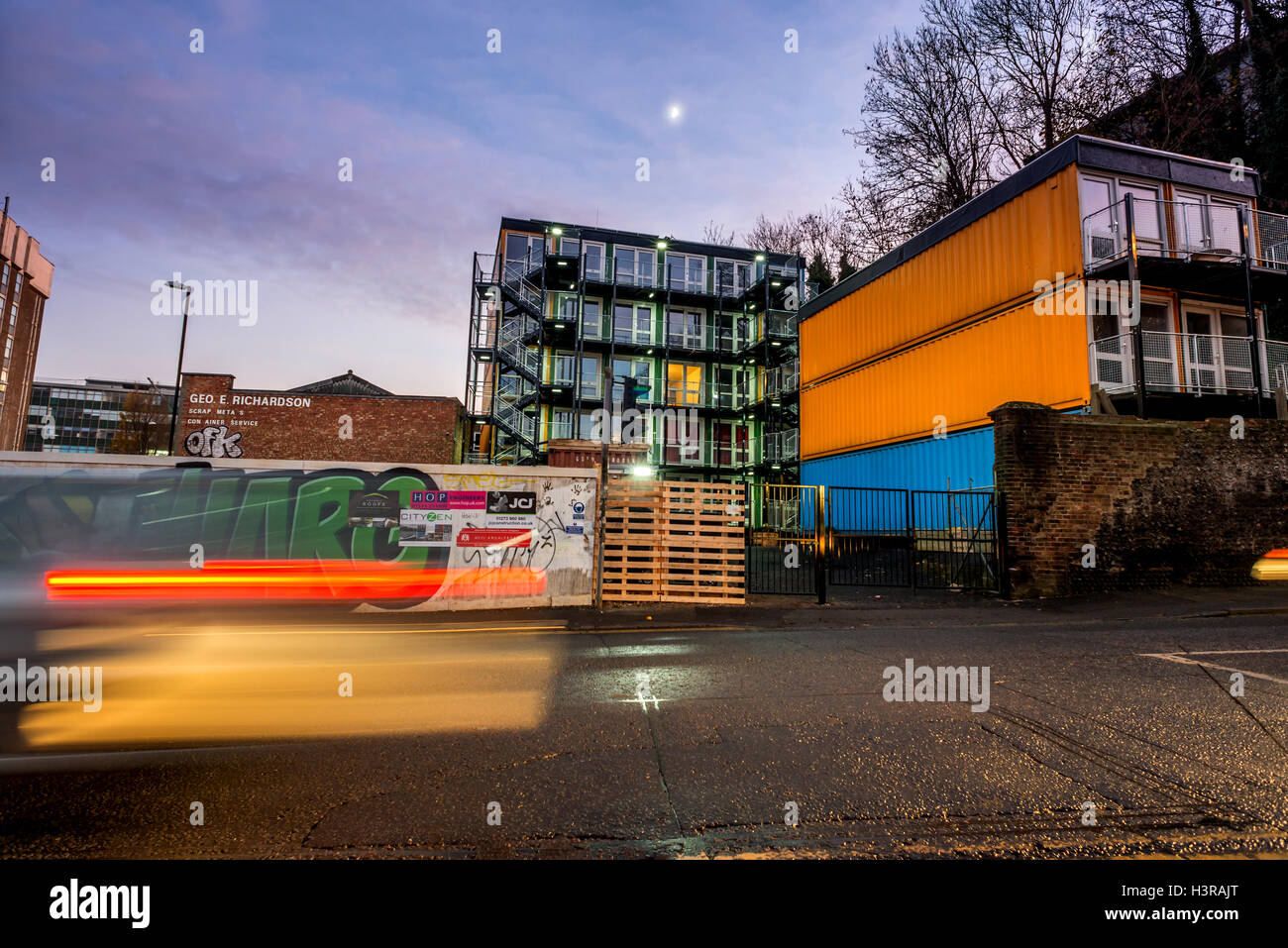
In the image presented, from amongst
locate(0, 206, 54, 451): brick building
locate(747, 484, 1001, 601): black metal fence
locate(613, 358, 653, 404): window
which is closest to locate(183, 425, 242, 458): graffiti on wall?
locate(613, 358, 653, 404): window

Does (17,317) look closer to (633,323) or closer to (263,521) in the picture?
(633,323)

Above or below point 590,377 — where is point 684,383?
above

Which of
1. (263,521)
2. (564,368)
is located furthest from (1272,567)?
(564,368)

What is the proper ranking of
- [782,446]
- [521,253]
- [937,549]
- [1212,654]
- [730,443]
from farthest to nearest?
[730,443], [521,253], [782,446], [937,549], [1212,654]

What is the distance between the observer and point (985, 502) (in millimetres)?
13883

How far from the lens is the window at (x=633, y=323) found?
33.9 meters

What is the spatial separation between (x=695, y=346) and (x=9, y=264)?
7953cm

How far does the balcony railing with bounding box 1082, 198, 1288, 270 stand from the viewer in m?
16.6

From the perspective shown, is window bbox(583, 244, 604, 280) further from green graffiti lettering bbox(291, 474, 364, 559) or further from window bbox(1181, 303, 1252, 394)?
green graffiti lettering bbox(291, 474, 364, 559)

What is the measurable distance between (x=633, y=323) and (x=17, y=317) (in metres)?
78.5

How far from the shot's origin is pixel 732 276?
3641 centimetres

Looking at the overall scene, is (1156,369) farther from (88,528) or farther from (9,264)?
(9,264)

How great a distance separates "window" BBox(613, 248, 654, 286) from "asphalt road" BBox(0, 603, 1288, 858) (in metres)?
30.2
